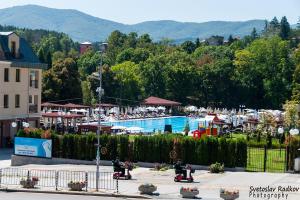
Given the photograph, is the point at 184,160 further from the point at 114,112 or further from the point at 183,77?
the point at 183,77

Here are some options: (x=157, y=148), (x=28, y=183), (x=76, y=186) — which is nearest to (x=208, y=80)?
(x=157, y=148)

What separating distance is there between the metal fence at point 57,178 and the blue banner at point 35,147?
398cm

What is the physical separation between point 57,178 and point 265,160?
45.4ft

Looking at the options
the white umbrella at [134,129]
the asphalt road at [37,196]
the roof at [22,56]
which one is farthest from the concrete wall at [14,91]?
the asphalt road at [37,196]

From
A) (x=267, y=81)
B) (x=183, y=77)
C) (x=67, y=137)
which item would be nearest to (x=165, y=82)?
(x=183, y=77)

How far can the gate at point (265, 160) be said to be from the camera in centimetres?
4438

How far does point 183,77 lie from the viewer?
109 metres

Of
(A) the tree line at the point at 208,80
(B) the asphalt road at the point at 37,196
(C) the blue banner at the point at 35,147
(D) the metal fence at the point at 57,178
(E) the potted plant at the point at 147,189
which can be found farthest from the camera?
(A) the tree line at the point at 208,80

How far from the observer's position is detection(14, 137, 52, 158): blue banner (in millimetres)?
49688

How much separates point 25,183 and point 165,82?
246ft

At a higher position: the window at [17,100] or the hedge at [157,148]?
the window at [17,100]

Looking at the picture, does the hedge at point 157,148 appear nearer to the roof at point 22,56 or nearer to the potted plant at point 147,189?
the potted plant at point 147,189

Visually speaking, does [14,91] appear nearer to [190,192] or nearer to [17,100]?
[17,100]

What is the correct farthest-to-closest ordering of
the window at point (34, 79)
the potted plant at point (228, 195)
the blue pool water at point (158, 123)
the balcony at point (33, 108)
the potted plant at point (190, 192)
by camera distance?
the blue pool water at point (158, 123)
the window at point (34, 79)
the balcony at point (33, 108)
the potted plant at point (190, 192)
the potted plant at point (228, 195)
